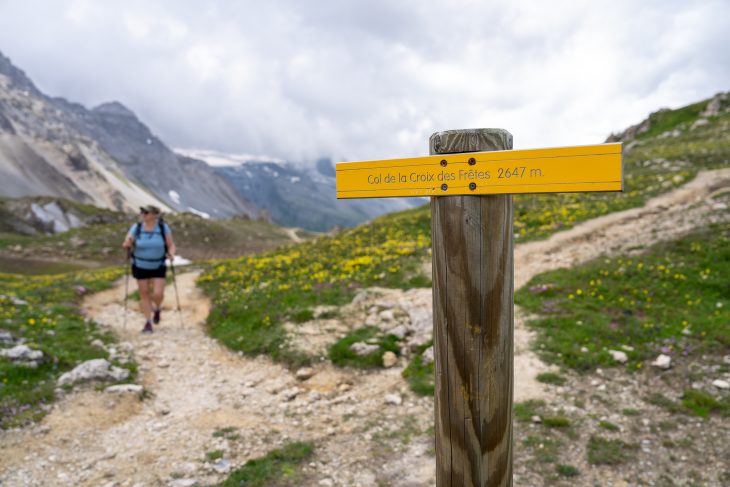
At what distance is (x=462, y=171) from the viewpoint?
9.74ft

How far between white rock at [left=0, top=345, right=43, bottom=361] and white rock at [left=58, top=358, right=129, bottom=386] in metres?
0.91

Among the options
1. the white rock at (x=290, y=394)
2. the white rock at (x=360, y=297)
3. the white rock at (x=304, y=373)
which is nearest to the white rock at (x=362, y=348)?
the white rock at (x=304, y=373)

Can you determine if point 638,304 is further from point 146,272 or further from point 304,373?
point 146,272

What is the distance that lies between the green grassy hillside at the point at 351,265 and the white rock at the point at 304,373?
1.22 feet

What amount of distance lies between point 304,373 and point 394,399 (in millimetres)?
2275

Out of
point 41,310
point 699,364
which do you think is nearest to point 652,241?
point 699,364

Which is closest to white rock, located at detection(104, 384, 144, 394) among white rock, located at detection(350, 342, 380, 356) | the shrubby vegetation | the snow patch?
white rock, located at detection(350, 342, 380, 356)

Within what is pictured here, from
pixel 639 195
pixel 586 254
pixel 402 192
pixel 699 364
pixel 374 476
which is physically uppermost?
pixel 639 195

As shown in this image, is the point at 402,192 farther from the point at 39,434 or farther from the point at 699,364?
the point at 699,364

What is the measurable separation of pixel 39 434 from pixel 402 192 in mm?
7225

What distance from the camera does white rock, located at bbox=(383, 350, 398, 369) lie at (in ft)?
30.1

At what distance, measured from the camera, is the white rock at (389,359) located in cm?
916

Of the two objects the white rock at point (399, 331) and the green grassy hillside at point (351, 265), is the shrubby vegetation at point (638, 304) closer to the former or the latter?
the white rock at point (399, 331)

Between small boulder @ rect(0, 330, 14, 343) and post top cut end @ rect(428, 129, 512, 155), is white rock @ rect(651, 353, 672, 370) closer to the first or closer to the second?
post top cut end @ rect(428, 129, 512, 155)
